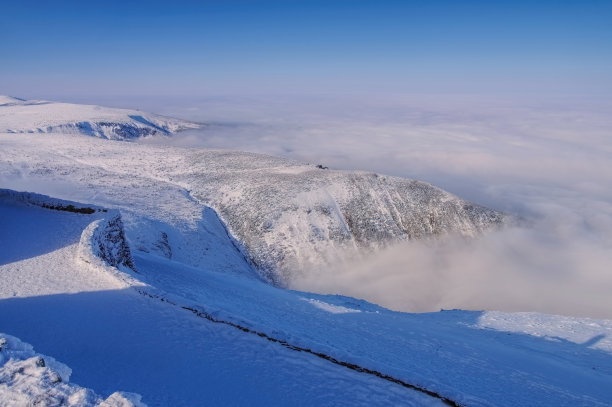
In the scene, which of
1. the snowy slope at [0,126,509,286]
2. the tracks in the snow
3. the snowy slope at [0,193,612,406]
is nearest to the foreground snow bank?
the snowy slope at [0,193,612,406]

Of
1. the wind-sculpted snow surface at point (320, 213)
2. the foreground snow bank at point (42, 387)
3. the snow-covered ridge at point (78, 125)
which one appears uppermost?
the snow-covered ridge at point (78, 125)

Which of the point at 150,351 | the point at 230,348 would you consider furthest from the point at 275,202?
the point at 150,351

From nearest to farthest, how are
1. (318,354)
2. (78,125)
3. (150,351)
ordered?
(150,351) → (318,354) → (78,125)

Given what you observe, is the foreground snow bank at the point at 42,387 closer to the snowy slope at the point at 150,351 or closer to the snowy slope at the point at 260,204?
the snowy slope at the point at 150,351

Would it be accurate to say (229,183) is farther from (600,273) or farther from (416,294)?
(600,273)

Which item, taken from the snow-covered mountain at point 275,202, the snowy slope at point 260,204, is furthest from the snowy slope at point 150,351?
the snow-covered mountain at point 275,202

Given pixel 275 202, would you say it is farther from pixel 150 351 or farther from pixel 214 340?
pixel 150 351

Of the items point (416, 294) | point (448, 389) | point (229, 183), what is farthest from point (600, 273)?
point (448, 389)
